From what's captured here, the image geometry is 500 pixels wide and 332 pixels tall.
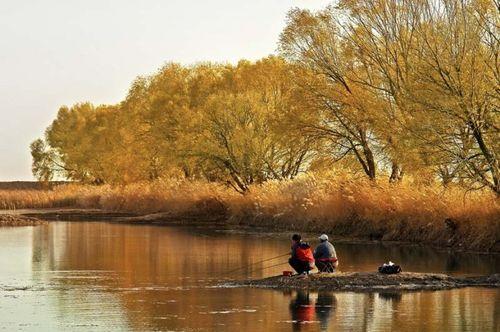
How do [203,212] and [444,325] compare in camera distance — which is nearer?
[444,325]

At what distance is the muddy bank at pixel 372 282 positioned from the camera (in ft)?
86.5

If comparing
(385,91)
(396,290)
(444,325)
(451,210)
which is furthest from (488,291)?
(385,91)

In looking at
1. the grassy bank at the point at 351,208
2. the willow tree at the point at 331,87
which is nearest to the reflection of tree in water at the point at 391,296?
the grassy bank at the point at 351,208

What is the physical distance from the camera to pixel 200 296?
83.6 ft

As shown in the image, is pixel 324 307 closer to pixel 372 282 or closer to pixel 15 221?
pixel 372 282

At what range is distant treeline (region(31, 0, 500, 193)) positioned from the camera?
38.4 meters

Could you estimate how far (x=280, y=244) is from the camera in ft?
141

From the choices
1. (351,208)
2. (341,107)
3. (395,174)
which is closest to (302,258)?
(351,208)

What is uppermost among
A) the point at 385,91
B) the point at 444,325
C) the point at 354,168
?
the point at 385,91

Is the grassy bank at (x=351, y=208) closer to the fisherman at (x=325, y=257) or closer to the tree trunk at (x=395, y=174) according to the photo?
the tree trunk at (x=395, y=174)

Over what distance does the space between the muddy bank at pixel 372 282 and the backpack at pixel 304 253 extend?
453 millimetres

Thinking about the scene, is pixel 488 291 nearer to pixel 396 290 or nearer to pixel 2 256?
pixel 396 290

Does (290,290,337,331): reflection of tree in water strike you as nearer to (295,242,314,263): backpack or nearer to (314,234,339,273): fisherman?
(295,242,314,263): backpack

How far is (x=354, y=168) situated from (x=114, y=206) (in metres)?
32.7
